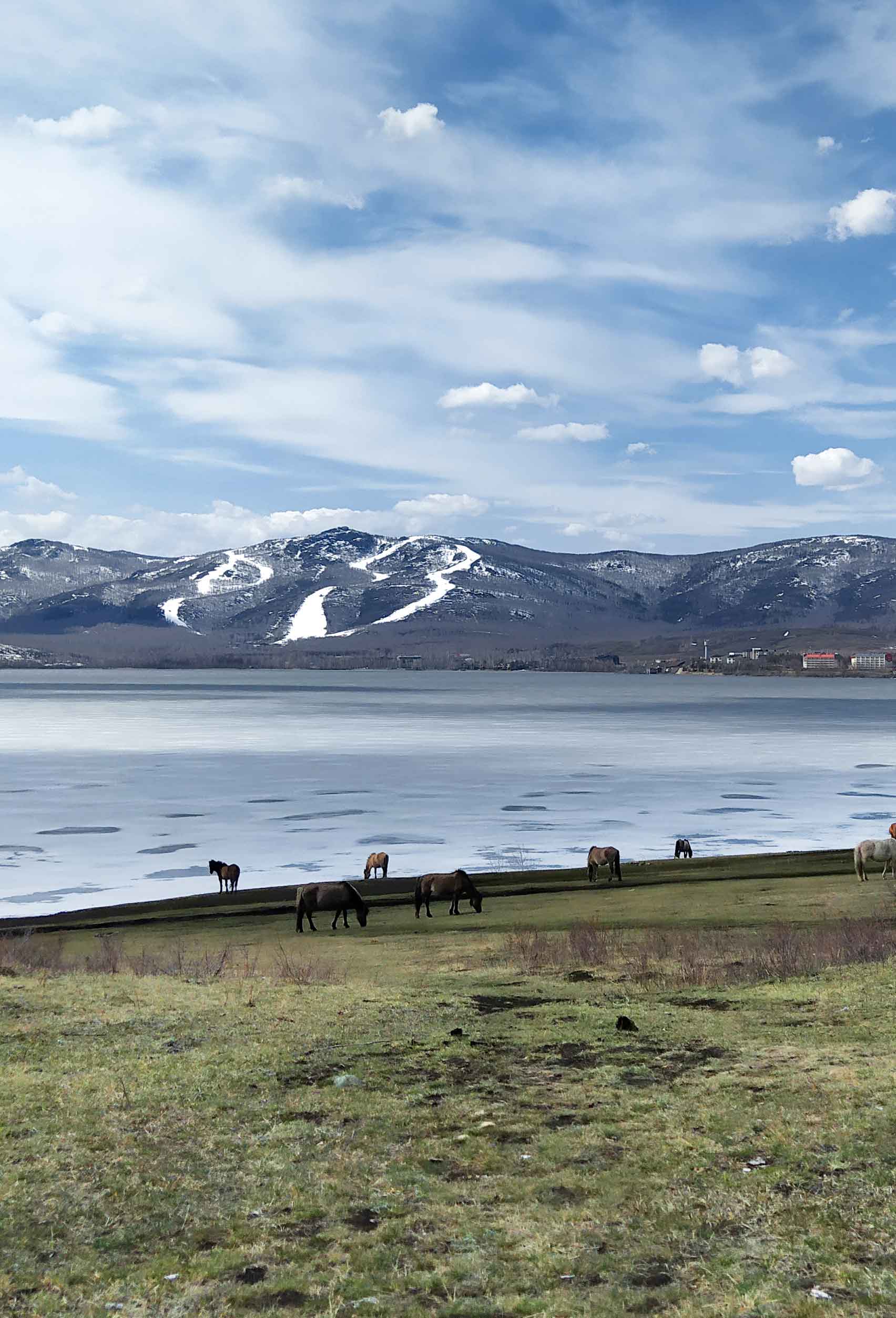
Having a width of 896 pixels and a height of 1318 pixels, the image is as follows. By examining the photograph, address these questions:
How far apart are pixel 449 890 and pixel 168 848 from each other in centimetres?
2152

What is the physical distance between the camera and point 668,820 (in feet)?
181

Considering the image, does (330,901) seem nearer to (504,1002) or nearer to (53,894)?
(504,1002)

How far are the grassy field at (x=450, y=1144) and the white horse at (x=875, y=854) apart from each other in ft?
51.3

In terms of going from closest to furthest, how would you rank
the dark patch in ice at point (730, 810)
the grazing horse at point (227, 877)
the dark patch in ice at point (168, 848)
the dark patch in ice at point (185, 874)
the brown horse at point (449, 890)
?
the brown horse at point (449, 890), the grazing horse at point (227, 877), the dark patch in ice at point (185, 874), the dark patch in ice at point (168, 848), the dark patch in ice at point (730, 810)

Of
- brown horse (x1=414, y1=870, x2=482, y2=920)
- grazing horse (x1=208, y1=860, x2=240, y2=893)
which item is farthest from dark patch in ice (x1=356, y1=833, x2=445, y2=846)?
brown horse (x1=414, y1=870, x2=482, y2=920)

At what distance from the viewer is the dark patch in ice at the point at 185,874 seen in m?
40.8

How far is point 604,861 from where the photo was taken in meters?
37.0

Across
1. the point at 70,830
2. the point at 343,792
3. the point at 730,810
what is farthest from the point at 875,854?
the point at 343,792

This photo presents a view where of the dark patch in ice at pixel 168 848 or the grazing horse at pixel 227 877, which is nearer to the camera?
the grazing horse at pixel 227 877

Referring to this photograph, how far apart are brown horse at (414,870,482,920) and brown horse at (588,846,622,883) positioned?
7.27 meters

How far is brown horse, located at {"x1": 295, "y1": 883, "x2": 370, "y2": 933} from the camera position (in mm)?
28625

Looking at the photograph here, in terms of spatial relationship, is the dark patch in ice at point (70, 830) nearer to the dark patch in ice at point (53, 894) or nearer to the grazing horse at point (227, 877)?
the dark patch in ice at point (53, 894)

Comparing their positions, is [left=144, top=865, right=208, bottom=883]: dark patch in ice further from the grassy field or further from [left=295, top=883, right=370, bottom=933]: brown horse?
the grassy field

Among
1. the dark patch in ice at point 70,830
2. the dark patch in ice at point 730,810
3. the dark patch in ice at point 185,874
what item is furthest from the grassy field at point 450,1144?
the dark patch in ice at point 730,810
